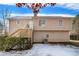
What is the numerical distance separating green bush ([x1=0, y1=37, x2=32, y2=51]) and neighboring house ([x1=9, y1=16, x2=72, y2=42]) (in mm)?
69

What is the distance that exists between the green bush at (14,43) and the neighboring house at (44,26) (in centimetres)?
7

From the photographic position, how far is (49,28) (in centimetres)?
175

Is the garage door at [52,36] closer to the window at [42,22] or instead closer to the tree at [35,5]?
the window at [42,22]

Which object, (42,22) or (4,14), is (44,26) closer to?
(42,22)

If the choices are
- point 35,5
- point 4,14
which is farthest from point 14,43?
point 35,5

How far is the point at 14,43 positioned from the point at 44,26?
1.31 ft

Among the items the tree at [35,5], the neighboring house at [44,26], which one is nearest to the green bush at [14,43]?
the neighboring house at [44,26]

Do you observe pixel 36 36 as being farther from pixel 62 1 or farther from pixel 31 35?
pixel 62 1

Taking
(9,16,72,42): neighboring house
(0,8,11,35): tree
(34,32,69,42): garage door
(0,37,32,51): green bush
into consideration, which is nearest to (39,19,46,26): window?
(9,16,72,42): neighboring house

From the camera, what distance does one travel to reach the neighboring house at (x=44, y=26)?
68.1 inches

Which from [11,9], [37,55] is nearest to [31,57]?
[37,55]

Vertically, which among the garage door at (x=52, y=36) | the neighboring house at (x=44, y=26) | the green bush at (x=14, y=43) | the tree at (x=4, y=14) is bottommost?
the green bush at (x=14, y=43)

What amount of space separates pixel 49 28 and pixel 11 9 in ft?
1.64

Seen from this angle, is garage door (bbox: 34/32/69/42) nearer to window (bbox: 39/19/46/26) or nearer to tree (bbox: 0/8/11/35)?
window (bbox: 39/19/46/26)
